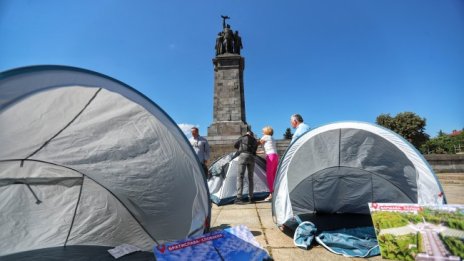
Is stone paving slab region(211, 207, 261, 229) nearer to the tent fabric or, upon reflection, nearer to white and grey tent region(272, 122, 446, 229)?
white and grey tent region(272, 122, 446, 229)

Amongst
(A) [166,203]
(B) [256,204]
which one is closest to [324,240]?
(A) [166,203]

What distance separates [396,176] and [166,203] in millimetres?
3108

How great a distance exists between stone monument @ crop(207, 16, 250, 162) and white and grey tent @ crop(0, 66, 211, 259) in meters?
7.78

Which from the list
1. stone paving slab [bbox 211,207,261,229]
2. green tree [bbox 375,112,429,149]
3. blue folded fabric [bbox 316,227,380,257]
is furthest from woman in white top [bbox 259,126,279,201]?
green tree [bbox 375,112,429,149]

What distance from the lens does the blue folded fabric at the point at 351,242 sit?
7.61ft

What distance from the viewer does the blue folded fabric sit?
2320 mm

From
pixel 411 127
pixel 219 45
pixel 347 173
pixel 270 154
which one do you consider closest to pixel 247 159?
pixel 270 154

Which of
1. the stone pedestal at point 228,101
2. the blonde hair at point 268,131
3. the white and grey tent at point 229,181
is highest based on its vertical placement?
the stone pedestal at point 228,101

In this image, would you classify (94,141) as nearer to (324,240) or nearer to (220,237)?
(220,237)

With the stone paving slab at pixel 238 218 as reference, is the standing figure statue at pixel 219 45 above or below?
above

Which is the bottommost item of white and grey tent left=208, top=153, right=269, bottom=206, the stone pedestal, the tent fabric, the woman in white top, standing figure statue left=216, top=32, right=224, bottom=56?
the tent fabric

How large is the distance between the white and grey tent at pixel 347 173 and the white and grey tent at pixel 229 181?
171 cm

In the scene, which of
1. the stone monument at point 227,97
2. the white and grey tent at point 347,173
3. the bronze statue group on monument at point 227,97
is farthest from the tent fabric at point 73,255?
the stone monument at point 227,97

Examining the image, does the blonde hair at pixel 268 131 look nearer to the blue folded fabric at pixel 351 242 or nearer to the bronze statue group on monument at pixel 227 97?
the blue folded fabric at pixel 351 242
